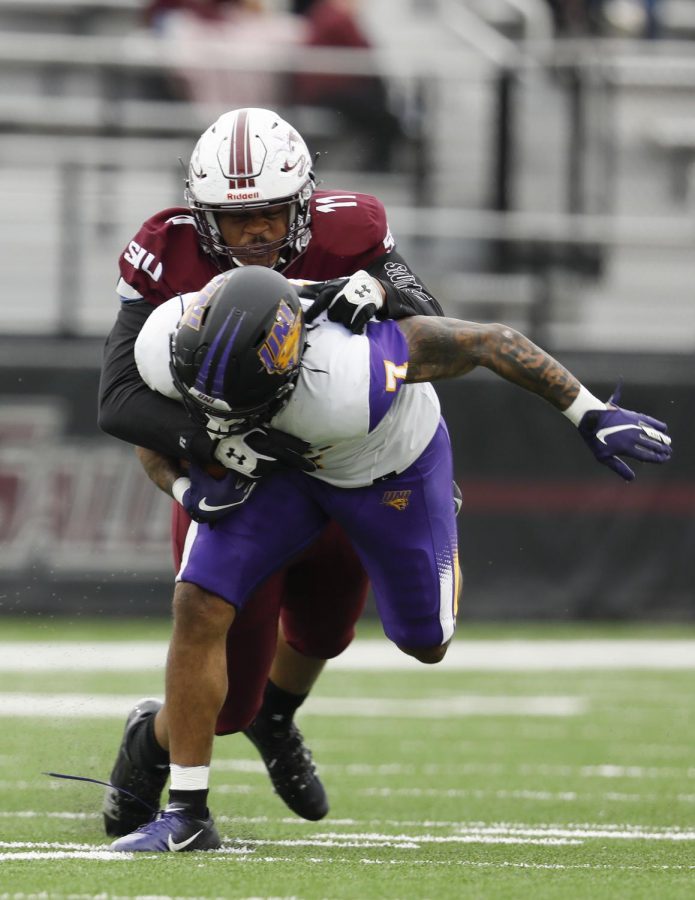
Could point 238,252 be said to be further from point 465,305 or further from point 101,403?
point 465,305

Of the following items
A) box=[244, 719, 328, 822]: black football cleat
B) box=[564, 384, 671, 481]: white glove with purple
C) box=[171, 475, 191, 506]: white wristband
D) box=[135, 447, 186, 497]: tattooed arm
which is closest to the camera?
box=[564, 384, 671, 481]: white glove with purple

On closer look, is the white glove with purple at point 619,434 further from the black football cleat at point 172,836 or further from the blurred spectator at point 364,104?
the blurred spectator at point 364,104

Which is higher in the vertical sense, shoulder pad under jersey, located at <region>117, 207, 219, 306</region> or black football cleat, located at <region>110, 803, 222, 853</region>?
shoulder pad under jersey, located at <region>117, 207, 219, 306</region>

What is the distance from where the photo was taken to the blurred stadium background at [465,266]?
9273 mm

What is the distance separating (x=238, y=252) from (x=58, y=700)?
3.27 m

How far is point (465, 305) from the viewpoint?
9977 millimetres

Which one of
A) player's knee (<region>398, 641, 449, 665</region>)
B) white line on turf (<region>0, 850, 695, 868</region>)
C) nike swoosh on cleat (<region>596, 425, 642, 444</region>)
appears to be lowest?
white line on turf (<region>0, 850, 695, 868</region>)

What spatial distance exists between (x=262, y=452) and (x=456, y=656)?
16.2ft

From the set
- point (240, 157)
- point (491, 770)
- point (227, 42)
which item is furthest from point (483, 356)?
point (227, 42)

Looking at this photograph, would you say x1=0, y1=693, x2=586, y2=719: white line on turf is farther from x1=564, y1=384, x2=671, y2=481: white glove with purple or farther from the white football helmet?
x1=564, y1=384, x2=671, y2=481: white glove with purple

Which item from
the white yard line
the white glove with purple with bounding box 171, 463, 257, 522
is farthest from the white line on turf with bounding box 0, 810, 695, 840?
the white yard line

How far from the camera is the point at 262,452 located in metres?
3.75

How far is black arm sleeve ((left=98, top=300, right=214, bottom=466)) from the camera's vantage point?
3771 millimetres

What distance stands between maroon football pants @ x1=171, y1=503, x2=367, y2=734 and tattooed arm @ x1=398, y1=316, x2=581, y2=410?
1.93 ft
